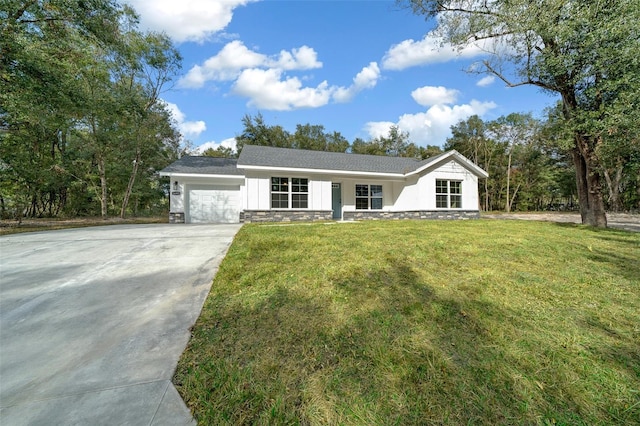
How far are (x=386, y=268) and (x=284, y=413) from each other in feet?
9.37

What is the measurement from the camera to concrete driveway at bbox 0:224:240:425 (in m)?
1.76

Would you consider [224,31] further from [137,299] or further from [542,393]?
[542,393]

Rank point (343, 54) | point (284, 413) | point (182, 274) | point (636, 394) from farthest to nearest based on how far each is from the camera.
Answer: point (343, 54) < point (182, 274) < point (636, 394) < point (284, 413)

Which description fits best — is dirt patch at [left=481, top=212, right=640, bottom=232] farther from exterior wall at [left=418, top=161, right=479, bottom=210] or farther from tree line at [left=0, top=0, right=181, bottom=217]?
tree line at [left=0, top=0, right=181, bottom=217]

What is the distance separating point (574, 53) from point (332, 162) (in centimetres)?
971

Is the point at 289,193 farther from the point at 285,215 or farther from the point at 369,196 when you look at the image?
the point at 369,196

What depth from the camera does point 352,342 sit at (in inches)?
95.6

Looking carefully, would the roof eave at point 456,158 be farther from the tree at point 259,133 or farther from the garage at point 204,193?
the tree at point 259,133

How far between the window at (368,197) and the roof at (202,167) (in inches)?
252

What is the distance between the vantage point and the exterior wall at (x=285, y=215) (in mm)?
11766

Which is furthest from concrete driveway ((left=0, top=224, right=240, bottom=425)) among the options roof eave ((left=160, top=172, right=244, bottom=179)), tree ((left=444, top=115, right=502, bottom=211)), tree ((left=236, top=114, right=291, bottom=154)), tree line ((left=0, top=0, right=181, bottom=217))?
tree ((left=444, top=115, right=502, bottom=211))

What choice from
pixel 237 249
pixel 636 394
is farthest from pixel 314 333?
pixel 237 249

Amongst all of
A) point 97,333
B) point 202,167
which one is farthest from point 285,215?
point 97,333

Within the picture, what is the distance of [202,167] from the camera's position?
13414 millimetres
